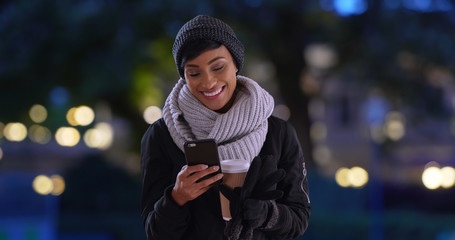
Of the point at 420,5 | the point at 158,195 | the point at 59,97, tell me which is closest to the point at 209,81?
the point at 158,195

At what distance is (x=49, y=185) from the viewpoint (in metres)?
6.95

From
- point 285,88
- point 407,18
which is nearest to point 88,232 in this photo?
point 285,88

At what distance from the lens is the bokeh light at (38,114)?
387 inches

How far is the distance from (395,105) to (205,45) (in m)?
8.55

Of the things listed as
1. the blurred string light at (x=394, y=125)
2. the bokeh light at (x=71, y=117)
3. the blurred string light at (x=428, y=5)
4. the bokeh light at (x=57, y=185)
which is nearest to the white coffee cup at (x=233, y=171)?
the bokeh light at (x=57, y=185)

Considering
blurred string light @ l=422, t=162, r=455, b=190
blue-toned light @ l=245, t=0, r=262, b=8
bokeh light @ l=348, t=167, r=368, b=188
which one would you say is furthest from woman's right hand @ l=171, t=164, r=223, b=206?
blue-toned light @ l=245, t=0, r=262, b=8

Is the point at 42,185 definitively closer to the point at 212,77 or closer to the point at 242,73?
the point at 242,73

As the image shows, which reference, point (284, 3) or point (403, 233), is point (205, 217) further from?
point (284, 3)

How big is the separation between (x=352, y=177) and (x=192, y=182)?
22.3 ft

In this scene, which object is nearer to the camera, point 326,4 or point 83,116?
point 326,4

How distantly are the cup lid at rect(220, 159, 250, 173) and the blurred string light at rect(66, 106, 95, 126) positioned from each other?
9787 millimetres

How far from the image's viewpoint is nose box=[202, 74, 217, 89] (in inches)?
76.3

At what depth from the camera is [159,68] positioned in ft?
34.0

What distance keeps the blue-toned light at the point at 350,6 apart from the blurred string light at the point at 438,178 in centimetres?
262
